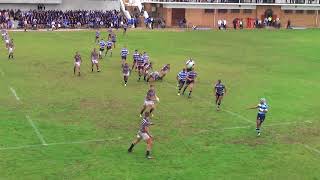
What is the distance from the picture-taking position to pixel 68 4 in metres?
75.4

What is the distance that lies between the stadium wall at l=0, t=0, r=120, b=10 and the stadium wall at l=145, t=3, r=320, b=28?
→ 6.86m

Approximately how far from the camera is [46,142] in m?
20.9

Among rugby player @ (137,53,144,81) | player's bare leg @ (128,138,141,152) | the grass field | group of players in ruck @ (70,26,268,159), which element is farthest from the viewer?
rugby player @ (137,53,144,81)

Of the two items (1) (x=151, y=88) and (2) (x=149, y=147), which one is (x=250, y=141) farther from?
(1) (x=151, y=88)

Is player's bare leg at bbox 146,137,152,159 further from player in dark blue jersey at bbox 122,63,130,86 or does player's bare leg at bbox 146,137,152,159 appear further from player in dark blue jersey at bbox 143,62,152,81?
player in dark blue jersey at bbox 143,62,152,81

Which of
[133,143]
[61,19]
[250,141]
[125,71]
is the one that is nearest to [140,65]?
[125,71]

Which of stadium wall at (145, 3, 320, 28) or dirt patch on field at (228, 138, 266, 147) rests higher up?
stadium wall at (145, 3, 320, 28)

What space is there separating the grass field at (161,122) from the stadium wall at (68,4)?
27.8 meters

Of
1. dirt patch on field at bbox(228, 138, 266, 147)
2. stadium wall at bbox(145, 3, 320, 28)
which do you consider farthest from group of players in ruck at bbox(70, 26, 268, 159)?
stadium wall at bbox(145, 3, 320, 28)

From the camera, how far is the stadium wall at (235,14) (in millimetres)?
78312

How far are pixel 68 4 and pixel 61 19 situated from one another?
18.4ft

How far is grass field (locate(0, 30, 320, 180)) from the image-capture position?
18.5 m

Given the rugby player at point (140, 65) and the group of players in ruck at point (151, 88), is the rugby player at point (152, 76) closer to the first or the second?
the group of players in ruck at point (151, 88)

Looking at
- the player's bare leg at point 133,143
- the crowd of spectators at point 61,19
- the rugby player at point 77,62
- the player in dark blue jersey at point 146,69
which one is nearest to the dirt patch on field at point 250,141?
the player's bare leg at point 133,143
